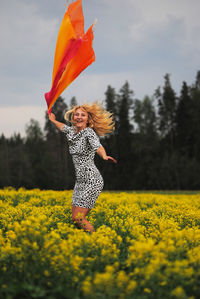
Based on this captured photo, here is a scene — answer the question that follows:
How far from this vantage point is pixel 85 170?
16.7ft

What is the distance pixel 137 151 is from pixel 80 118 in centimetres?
3978

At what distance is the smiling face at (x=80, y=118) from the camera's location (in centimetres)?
557

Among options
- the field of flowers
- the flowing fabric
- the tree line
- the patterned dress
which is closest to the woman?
the patterned dress

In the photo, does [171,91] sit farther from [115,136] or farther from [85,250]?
[85,250]

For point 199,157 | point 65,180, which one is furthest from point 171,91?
point 65,180

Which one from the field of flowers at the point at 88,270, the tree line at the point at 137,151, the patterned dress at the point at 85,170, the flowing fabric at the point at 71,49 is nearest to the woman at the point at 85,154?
the patterned dress at the point at 85,170

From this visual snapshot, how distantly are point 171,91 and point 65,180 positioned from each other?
20.9 m

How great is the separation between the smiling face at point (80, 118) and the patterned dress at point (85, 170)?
8.8 inches

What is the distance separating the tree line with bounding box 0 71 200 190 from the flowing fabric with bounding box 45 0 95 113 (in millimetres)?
31549

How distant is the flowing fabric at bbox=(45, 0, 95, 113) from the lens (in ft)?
17.9

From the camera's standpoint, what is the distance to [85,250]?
3.24 metres

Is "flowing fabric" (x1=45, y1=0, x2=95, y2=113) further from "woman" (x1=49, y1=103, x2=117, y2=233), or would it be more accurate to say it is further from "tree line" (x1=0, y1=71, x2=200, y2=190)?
"tree line" (x1=0, y1=71, x2=200, y2=190)

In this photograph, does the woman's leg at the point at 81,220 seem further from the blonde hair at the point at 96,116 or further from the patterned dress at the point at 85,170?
the blonde hair at the point at 96,116

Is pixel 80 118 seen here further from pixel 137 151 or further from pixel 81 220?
pixel 137 151
